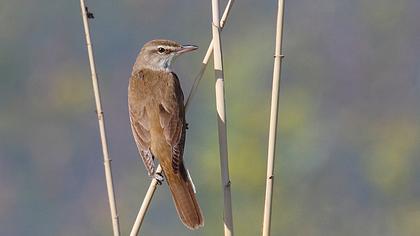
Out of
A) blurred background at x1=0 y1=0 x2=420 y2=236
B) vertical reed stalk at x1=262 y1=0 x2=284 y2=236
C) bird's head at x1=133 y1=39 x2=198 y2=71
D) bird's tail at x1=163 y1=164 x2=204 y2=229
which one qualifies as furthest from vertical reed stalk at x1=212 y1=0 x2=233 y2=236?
blurred background at x1=0 y1=0 x2=420 y2=236

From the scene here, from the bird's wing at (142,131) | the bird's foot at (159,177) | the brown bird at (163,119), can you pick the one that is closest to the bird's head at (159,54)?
the brown bird at (163,119)

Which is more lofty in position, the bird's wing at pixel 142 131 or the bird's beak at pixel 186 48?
the bird's beak at pixel 186 48

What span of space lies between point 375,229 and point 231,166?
0.97 m

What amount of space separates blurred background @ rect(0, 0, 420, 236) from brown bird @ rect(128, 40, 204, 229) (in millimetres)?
1889

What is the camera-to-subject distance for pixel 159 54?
4.69 m

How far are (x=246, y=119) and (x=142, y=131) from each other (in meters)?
2.49

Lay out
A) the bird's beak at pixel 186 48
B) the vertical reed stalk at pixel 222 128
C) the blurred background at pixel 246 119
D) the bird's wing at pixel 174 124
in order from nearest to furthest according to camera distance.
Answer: the vertical reed stalk at pixel 222 128 < the bird's wing at pixel 174 124 < the bird's beak at pixel 186 48 < the blurred background at pixel 246 119

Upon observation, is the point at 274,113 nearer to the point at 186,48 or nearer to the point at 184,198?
the point at 184,198

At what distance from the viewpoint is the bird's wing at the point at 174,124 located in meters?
4.24

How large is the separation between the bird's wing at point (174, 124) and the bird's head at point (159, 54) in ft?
0.96

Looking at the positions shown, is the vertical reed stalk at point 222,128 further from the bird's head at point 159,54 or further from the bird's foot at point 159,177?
the bird's head at point 159,54

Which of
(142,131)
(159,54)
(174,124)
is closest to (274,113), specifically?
(174,124)

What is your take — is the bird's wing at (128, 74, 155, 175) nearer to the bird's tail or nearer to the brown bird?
the brown bird

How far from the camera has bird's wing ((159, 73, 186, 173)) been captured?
424 cm
